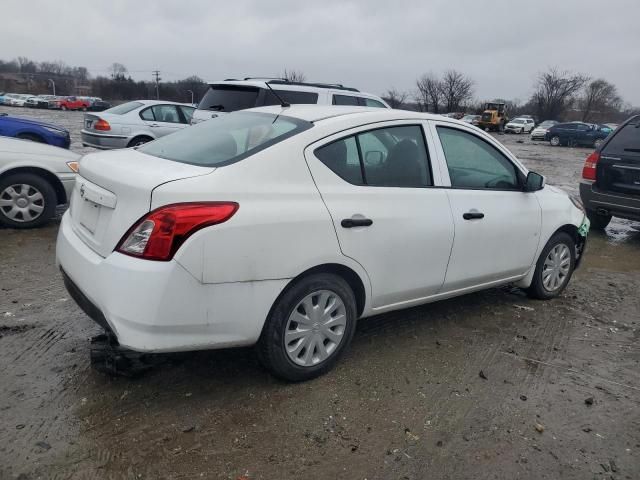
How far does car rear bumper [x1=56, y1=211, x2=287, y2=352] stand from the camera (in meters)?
2.46

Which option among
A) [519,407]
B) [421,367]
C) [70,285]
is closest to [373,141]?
[421,367]

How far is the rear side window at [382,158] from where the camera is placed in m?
3.11

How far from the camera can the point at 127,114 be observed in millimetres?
11508

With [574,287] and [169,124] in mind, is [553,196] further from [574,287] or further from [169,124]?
[169,124]

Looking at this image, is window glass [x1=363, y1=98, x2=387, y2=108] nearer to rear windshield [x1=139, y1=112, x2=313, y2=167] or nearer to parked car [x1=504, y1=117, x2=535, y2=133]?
rear windshield [x1=139, y1=112, x2=313, y2=167]

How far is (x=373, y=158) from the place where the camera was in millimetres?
3275

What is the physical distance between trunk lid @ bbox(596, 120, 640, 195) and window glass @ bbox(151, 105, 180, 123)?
9.06 m

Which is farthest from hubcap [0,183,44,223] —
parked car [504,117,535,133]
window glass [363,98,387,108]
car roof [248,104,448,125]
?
parked car [504,117,535,133]

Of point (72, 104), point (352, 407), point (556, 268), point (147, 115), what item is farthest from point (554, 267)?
point (72, 104)

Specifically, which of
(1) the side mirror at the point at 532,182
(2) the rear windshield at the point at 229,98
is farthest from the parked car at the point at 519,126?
(1) the side mirror at the point at 532,182

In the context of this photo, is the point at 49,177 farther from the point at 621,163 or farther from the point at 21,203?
the point at 621,163

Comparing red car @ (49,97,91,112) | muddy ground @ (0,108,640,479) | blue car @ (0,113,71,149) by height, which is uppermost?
blue car @ (0,113,71,149)

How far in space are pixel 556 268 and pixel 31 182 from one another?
575 cm

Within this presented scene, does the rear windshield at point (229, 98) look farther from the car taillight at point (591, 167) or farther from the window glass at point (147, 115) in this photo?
the car taillight at point (591, 167)
